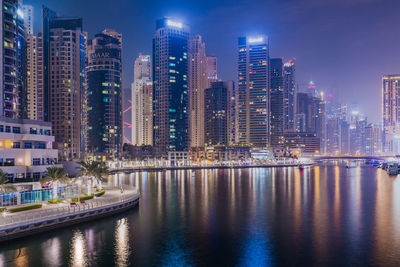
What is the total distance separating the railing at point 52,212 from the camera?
48.2 metres

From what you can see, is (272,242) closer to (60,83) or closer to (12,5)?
(12,5)

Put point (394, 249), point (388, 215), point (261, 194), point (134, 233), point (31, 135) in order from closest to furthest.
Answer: point (394, 249) < point (134, 233) < point (388, 215) < point (31, 135) < point (261, 194)

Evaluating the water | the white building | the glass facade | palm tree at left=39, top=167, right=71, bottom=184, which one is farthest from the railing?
the white building

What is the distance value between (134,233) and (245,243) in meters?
15.7

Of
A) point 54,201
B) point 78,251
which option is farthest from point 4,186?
point 78,251

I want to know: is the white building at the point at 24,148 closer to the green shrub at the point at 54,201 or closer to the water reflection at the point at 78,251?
the green shrub at the point at 54,201

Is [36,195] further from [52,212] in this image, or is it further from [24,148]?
[24,148]

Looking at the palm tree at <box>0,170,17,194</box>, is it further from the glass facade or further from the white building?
the white building

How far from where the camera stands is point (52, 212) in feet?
178

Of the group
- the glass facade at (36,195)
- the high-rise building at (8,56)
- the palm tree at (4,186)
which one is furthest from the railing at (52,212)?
the high-rise building at (8,56)

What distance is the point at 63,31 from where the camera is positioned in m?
197

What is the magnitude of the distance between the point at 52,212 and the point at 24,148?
28.5m

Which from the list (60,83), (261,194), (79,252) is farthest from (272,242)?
(60,83)

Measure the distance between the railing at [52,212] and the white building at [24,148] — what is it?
58.9 ft
